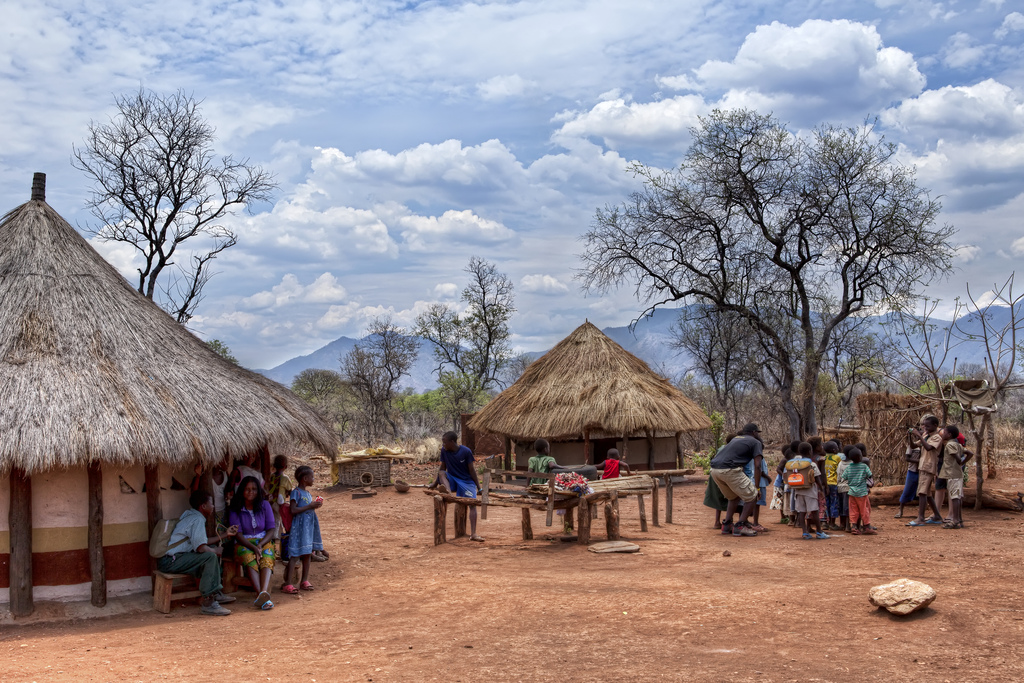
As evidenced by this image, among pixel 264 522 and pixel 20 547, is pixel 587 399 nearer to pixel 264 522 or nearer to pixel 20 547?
pixel 264 522

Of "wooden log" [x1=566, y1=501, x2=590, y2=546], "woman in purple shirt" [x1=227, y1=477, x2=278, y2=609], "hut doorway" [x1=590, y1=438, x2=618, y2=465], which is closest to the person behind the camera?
"woman in purple shirt" [x1=227, y1=477, x2=278, y2=609]

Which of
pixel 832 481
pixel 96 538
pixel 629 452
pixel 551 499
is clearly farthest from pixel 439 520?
pixel 629 452

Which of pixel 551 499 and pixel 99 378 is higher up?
pixel 99 378

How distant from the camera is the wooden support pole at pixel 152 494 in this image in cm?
757

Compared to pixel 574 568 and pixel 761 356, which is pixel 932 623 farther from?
pixel 761 356

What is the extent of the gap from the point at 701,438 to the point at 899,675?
20.3m

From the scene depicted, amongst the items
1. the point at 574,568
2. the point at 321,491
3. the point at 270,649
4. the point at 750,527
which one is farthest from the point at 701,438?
the point at 270,649

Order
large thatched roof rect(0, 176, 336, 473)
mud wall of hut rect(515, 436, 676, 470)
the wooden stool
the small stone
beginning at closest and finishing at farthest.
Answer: the small stone
large thatched roof rect(0, 176, 336, 473)
the wooden stool
mud wall of hut rect(515, 436, 676, 470)

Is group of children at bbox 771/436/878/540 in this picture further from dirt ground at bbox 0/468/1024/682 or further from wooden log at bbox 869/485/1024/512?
wooden log at bbox 869/485/1024/512

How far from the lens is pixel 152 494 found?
762 cm

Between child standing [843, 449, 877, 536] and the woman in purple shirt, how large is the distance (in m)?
7.15

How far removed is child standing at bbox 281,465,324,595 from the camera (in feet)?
26.7

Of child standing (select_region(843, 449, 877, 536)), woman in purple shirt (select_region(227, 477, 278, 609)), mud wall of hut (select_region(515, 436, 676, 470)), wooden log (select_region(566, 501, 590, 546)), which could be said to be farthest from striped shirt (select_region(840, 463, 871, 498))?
mud wall of hut (select_region(515, 436, 676, 470))

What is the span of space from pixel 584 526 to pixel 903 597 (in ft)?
13.8
